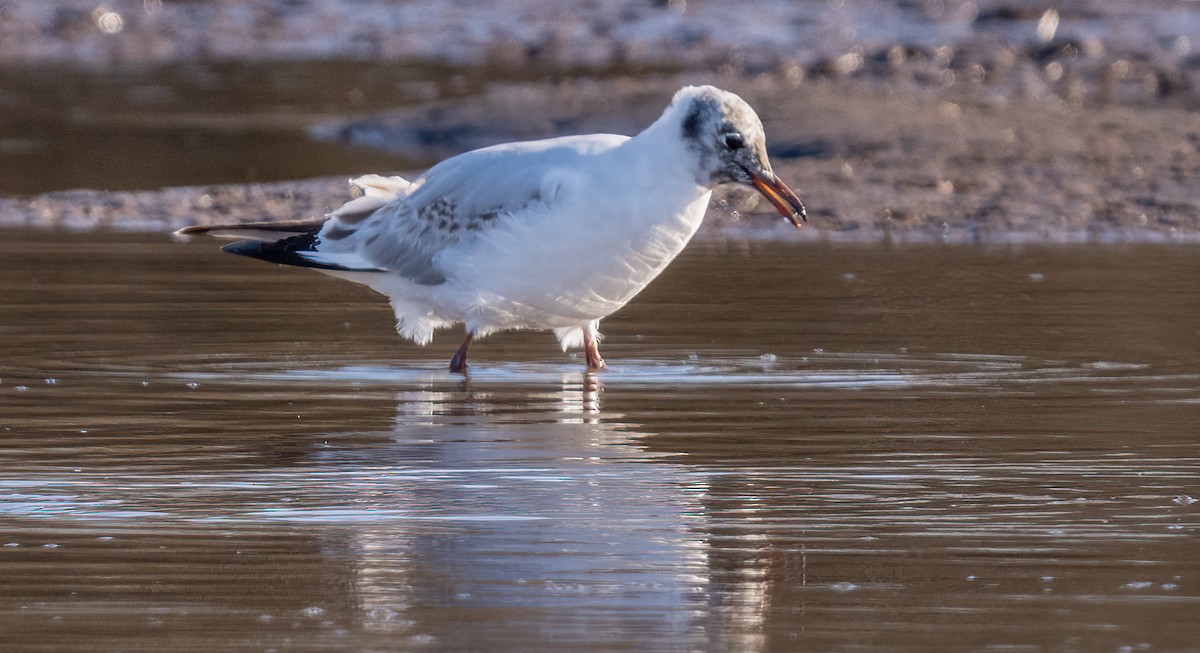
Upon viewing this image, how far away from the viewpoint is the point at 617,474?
6082 millimetres

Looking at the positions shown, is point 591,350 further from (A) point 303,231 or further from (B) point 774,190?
(A) point 303,231

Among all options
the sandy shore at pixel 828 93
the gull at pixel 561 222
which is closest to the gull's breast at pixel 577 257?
the gull at pixel 561 222

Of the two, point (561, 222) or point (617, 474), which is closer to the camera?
point (617, 474)

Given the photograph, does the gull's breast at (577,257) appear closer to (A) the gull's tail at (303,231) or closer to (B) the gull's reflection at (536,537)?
(B) the gull's reflection at (536,537)

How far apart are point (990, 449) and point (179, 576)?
2680 mm

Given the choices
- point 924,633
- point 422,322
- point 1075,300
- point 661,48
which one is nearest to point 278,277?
point 422,322

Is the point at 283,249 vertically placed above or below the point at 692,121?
below

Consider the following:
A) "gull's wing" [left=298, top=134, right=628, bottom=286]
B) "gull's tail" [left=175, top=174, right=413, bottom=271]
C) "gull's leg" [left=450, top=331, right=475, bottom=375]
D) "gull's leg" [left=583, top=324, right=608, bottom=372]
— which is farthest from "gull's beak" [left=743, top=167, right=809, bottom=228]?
"gull's tail" [left=175, top=174, right=413, bottom=271]

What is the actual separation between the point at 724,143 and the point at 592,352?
3.73 ft

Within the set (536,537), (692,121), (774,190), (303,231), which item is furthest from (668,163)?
(536,537)

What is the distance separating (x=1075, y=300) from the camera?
32.5 feet

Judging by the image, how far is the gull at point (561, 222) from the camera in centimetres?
757

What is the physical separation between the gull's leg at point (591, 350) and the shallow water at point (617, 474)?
0.48ft

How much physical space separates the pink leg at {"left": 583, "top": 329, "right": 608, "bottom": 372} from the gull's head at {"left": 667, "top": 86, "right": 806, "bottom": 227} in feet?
3.13
